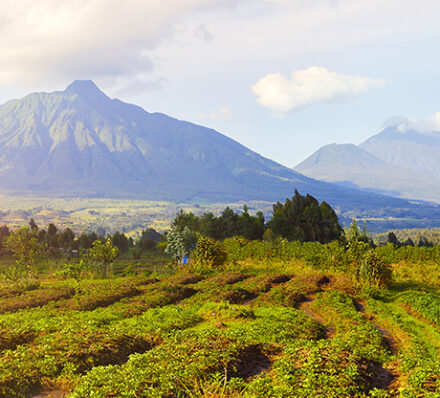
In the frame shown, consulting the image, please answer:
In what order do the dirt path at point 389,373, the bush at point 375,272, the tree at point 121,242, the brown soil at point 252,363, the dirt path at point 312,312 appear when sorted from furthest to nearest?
the tree at point 121,242 → the bush at point 375,272 → the dirt path at point 312,312 → the brown soil at point 252,363 → the dirt path at point 389,373

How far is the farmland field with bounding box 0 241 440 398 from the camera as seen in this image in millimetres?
10258

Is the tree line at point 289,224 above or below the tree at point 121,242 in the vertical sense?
above

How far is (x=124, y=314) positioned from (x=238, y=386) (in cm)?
1055

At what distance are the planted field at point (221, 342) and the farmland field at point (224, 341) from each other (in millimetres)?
48

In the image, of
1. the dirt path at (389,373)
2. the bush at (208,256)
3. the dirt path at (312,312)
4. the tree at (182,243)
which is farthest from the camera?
the tree at (182,243)

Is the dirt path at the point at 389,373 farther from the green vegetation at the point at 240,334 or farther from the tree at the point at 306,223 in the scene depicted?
the tree at the point at 306,223

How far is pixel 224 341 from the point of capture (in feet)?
44.2

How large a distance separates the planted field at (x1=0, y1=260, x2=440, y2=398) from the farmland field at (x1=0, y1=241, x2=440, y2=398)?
48mm

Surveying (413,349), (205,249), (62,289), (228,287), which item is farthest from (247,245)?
(413,349)

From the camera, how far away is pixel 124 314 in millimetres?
19391

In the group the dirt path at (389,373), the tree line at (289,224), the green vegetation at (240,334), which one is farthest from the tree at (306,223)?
the dirt path at (389,373)

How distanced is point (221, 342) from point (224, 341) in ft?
0.54

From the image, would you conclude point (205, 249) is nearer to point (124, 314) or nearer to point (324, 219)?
point (124, 314)

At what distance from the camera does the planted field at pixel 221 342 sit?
403 inches
